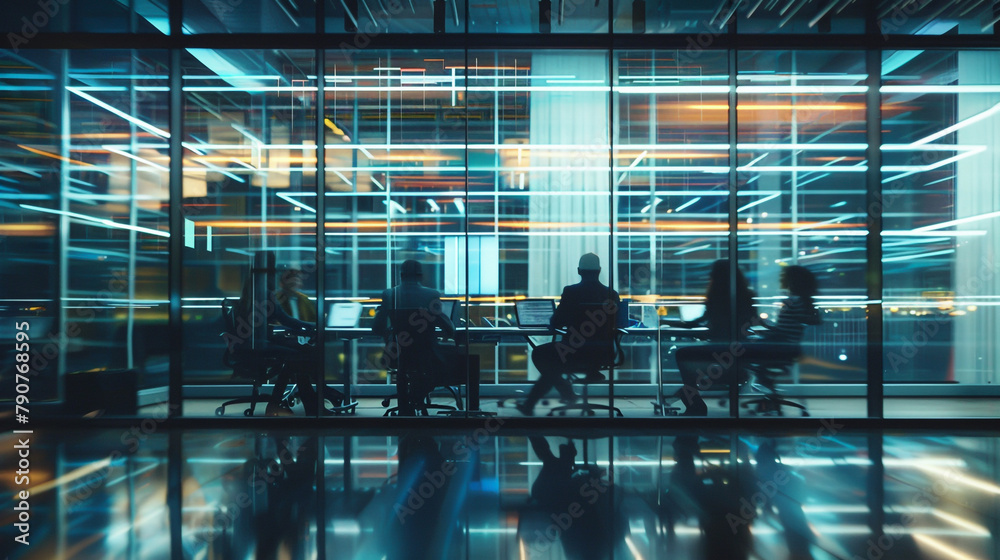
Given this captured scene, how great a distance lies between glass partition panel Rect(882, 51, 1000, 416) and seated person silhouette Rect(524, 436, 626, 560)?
12.1 feet

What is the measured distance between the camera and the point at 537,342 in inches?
194

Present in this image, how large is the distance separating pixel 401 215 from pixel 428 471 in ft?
8.72

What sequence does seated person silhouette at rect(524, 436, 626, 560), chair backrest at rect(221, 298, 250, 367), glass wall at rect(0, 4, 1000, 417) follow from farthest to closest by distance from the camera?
chair backrest at rect(221, 298, 250, 367)
glass wall at rect(0, 4, 1000, 417)
seated person silhouette at rect(524, 436, 626, 560)

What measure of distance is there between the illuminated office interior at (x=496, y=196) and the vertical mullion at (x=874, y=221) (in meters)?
0.02

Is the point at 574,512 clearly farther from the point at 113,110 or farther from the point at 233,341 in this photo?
the point at 113,110

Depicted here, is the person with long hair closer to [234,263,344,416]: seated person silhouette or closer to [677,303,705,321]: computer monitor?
[677,303,705,321]: computer monitor

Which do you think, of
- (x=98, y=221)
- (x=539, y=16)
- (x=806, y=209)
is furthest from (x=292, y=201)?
(x=806, y=209)

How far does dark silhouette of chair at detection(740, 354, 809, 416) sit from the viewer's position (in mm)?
4469

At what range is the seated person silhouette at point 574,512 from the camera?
2.07 meters

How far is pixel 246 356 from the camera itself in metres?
4.57

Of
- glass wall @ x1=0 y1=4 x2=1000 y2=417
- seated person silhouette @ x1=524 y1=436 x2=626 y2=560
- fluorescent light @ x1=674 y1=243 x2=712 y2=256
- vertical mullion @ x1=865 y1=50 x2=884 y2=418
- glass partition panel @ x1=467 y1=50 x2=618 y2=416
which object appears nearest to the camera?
seated person silhouette @ x1=524 y1=436 x2=626 y2=560

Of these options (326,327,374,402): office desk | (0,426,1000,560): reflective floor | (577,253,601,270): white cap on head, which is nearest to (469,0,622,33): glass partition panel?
(577,253,601,270): white cap on head

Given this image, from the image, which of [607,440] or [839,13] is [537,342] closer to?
[607,440]

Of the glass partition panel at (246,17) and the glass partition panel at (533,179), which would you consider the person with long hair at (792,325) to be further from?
the glass partition panel at (246,17)
